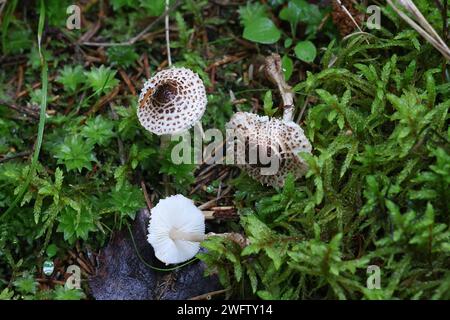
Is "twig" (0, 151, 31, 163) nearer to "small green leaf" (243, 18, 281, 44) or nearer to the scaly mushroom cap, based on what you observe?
the scaly mushroom cap

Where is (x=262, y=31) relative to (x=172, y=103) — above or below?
above

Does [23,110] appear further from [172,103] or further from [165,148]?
[172,103]

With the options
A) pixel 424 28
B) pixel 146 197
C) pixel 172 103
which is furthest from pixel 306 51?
pixel 146 197

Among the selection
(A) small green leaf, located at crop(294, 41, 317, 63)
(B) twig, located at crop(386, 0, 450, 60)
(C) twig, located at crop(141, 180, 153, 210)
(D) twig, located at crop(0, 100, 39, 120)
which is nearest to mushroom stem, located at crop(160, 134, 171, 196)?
(C) twig, located at crop(141, 180, 153, 210)

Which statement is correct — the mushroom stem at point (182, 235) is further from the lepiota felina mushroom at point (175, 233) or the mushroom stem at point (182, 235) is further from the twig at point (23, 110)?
the twig at point (23, 110)

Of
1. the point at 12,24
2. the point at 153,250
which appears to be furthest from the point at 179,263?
the point at 12,24

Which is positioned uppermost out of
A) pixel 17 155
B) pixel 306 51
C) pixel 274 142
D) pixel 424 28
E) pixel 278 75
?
pixel 424 28
